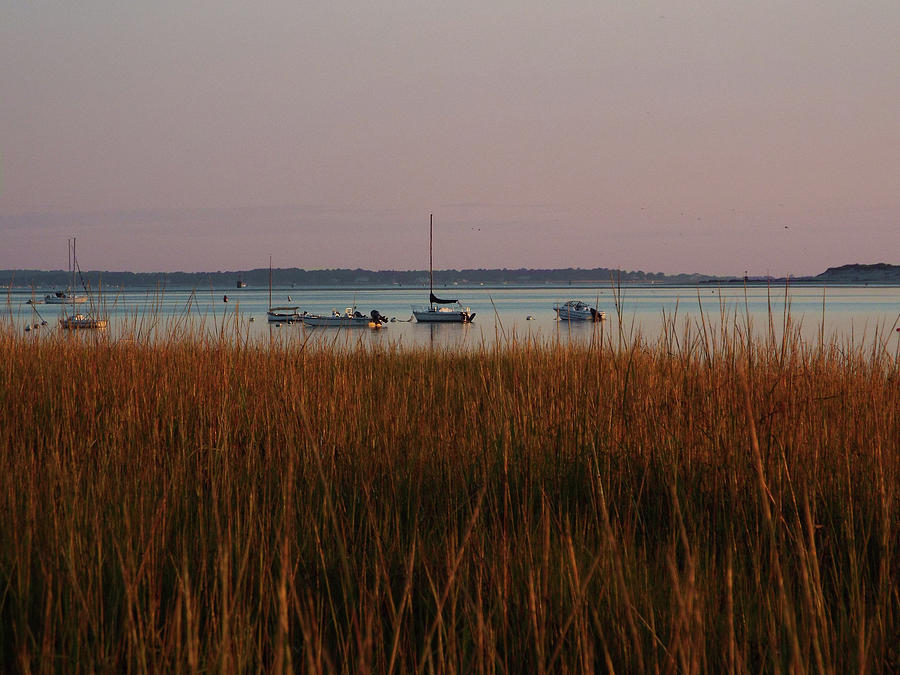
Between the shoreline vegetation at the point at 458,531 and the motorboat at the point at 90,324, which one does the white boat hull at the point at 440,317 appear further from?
the shoreline vegetation at the point at 458,531

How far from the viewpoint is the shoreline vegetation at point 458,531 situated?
1661 millimetres

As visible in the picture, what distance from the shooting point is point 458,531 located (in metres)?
2.53

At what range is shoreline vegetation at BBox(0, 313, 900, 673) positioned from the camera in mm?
1661

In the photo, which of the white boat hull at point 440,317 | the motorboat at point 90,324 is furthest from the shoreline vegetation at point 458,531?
the white boat hull at point 440,317

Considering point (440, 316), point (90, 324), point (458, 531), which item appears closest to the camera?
point (458, 531)

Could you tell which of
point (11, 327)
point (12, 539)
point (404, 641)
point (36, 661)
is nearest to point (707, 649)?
point (404, 641)

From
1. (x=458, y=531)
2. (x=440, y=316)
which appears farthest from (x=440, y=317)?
(x=458, y=531)

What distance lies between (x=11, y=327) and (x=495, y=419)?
5132mm

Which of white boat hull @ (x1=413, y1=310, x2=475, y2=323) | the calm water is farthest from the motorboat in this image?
white boat hull @ (x1=413, y1=310, x2=475, y2=323)

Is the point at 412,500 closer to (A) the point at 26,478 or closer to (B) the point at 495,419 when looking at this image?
(B) the point at 495,419

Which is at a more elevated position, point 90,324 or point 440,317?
point 90,324

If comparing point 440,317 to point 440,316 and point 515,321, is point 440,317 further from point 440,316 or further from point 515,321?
point 515,321

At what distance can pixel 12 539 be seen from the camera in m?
2.21

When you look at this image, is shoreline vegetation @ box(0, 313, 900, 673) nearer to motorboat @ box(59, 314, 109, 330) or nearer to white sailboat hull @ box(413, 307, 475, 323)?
motorboat @ box(59, 314, 109, 330)
